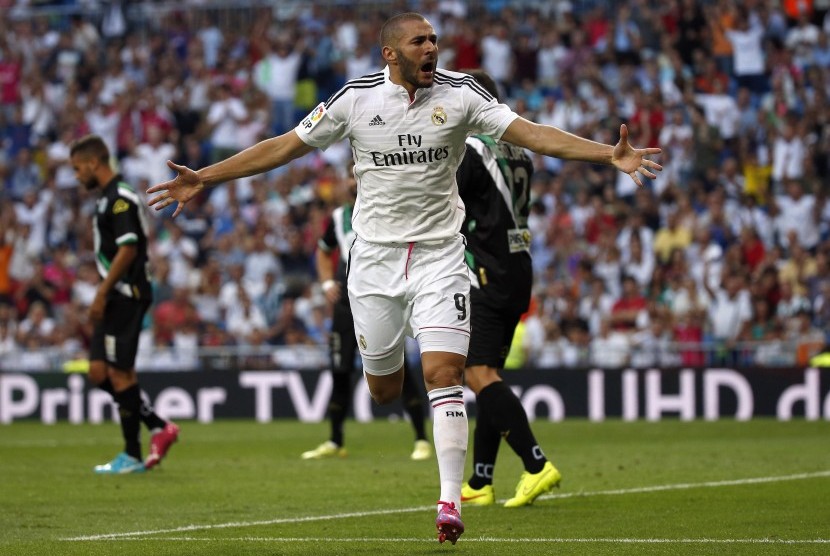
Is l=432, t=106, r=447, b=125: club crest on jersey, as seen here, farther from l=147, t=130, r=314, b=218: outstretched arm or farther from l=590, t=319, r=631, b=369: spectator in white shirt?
l=590, t=319, r=631, b=369: spectator in white shirt

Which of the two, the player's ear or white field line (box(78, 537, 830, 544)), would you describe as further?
the player's ear

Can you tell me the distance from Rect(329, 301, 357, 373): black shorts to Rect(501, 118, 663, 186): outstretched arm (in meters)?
6.82

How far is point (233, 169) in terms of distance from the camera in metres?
7.82

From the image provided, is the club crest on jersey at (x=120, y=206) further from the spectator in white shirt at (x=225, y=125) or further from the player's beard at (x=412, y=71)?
the spectator in white shirt at (x=225, y=125)

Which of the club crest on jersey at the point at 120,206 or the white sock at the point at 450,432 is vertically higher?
the club crest on jersey at the point at 120,206

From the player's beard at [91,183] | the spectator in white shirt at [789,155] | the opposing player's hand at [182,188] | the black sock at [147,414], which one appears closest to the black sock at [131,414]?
the black sock at [147,414]

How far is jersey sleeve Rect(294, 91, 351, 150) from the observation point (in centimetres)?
792

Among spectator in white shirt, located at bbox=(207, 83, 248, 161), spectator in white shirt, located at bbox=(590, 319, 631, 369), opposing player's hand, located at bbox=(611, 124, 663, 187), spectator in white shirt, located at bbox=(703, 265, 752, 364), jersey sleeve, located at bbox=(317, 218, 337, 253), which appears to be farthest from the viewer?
spectator in white shirt, located at bbox=(207, 83, 248, 161)

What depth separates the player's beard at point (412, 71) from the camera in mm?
7734

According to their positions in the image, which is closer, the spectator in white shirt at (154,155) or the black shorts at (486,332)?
the black shorts at (486,332)

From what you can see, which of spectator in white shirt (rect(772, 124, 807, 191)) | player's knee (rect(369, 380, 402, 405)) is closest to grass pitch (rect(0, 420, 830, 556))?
player's knee (rect(369, 380, 402, 405))

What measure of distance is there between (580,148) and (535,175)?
16.7 metres

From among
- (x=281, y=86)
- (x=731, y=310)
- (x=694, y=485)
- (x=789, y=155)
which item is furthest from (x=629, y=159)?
(x=281, y=86)

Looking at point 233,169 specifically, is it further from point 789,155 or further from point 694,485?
point 789,155
